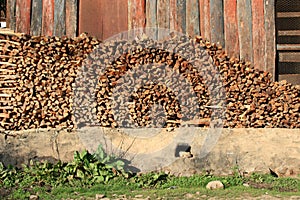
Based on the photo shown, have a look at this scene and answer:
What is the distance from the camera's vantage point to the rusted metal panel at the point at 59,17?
24.6ft

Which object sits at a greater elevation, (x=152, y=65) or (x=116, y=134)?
(x=152, y=65)

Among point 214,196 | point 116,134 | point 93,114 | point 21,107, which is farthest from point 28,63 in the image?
point 214,196

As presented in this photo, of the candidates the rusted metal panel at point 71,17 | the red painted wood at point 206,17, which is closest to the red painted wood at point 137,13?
the rusted metal panel at point 71,17

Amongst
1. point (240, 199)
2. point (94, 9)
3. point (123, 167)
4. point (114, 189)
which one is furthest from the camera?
point (94, 9)

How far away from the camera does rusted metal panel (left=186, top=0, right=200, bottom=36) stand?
7.61 m

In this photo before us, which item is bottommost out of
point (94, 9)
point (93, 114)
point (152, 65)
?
point (93, 114)

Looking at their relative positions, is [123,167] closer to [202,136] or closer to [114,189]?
[114,189]

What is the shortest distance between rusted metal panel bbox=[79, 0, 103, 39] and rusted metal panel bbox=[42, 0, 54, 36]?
441mm

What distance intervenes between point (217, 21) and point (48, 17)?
2.63m

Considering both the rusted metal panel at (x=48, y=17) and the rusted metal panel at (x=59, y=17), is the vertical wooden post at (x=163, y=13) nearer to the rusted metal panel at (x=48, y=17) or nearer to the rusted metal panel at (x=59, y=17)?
the rusted metal panel at (x=59, y=17)

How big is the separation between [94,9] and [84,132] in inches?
84.6

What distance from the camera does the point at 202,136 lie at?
6684 millimetres

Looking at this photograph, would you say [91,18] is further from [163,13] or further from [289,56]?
[289,56]

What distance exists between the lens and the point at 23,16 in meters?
7.46
